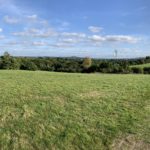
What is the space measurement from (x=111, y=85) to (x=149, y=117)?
11.0 ft

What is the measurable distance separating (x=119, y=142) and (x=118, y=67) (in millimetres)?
34254

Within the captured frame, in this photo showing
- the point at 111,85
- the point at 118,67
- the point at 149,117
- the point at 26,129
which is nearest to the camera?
the point at 26,129

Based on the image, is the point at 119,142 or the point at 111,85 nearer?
the point at 119,142

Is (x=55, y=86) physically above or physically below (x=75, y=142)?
above

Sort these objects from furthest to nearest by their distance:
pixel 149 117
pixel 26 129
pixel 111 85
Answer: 1. pixel 111 85
2. pixel 149 117
3. pixel 26 129

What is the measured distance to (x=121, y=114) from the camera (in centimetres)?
704

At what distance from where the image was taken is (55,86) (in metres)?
9.53

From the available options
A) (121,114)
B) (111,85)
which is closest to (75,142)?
(121,114)

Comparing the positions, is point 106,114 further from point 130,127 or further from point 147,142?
point 147,142

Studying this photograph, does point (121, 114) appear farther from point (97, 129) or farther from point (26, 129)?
point (26, 129)

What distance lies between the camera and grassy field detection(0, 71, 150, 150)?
5.81 metres

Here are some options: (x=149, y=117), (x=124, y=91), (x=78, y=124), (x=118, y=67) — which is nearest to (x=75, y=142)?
(x=78, y=124)

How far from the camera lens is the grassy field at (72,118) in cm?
581

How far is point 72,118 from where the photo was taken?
6.71m
